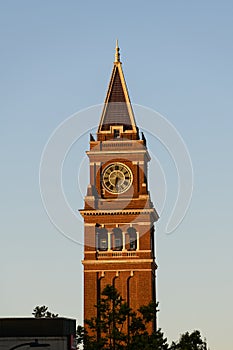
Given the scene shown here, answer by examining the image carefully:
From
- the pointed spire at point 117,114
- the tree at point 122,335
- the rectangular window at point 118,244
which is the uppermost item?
the pointed spire at point 117,114

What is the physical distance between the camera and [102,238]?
133625 millimetres

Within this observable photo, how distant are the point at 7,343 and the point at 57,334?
442cm

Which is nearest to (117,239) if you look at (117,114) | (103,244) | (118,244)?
(118,244)

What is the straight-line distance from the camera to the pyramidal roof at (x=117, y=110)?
450ft

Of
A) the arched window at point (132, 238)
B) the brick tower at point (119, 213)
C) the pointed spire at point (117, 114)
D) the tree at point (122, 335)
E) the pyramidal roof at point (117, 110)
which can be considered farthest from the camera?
the pyramidal roof at point (117, 110)

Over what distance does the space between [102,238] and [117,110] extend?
16.8m

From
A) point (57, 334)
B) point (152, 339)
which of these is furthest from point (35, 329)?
point (152, 339)

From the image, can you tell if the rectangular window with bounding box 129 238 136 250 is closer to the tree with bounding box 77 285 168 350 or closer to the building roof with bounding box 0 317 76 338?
the tree with bounding box 77 285 168 350

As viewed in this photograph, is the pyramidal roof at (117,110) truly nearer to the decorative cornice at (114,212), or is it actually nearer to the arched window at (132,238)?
the decorative cornice at (114,212)

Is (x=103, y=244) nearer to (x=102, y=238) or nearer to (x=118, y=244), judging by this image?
(x=102, y=238)

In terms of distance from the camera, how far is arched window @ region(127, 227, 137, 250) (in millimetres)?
133250

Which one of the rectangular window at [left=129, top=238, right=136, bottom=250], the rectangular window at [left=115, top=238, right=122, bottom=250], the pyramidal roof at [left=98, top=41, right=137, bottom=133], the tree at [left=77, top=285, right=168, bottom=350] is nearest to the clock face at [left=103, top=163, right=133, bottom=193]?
the pyramidal roof at [left=98, top=41, right=137, bottom=133]

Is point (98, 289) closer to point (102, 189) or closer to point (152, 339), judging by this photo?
point (102, 189)

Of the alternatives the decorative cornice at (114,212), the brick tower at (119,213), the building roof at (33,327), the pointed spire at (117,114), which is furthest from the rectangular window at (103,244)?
the building roof at (33,327)
